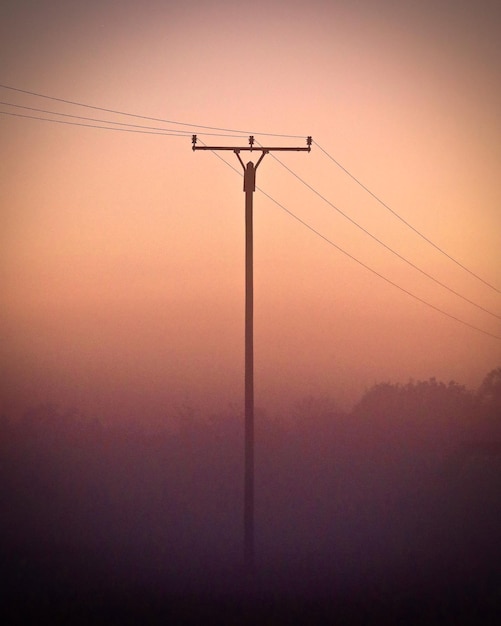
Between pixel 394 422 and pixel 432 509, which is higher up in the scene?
pixel 394 422

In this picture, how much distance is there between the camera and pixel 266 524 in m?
21.0

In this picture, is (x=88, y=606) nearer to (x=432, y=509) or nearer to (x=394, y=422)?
(x=432, y=509)

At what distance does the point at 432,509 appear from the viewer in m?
23.7

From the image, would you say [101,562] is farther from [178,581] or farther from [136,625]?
[136,625]

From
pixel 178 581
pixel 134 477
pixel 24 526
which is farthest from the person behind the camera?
pixel 134 477

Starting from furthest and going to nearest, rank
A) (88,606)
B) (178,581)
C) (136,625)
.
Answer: (178,581)
(88,606)
(136,625)

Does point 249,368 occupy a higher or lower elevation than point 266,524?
higher

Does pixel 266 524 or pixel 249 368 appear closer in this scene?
pixel 249 368

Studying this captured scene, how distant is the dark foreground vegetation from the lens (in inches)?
583

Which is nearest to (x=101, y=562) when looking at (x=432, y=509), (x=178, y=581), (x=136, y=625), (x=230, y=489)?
(x=178, y=581)

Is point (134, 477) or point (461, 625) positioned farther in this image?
point (134, 477)

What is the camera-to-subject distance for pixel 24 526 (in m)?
21.0

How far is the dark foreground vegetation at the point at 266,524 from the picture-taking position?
14.8 meters

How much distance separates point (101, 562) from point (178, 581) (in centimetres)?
227
